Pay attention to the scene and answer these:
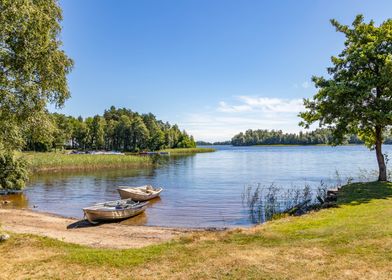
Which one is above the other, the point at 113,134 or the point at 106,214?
the point at 113,134

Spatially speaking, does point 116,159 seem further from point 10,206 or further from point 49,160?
point 10,206

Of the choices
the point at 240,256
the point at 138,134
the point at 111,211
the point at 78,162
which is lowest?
the point at 111,211

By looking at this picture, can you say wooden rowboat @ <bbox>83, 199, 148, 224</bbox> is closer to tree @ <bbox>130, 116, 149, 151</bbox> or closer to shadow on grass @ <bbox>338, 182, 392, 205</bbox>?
shadow on grass @ <bbox>338, 182, 392, 205</bbox>

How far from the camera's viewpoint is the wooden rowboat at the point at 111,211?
835 inches

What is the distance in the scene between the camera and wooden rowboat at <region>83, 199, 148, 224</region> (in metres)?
21.2

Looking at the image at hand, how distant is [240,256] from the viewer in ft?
33.4

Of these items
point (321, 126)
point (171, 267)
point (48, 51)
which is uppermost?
point (48, 51)

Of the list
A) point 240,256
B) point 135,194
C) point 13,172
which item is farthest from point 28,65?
point 13,172

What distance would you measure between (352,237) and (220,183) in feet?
108

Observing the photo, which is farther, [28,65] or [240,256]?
[28,65]

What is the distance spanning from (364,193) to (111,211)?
52.5 feet

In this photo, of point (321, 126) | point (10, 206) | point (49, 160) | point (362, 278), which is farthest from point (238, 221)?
point (49, 160)

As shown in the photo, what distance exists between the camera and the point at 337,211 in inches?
645

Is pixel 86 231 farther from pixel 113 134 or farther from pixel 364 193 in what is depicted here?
pixel 113 134
